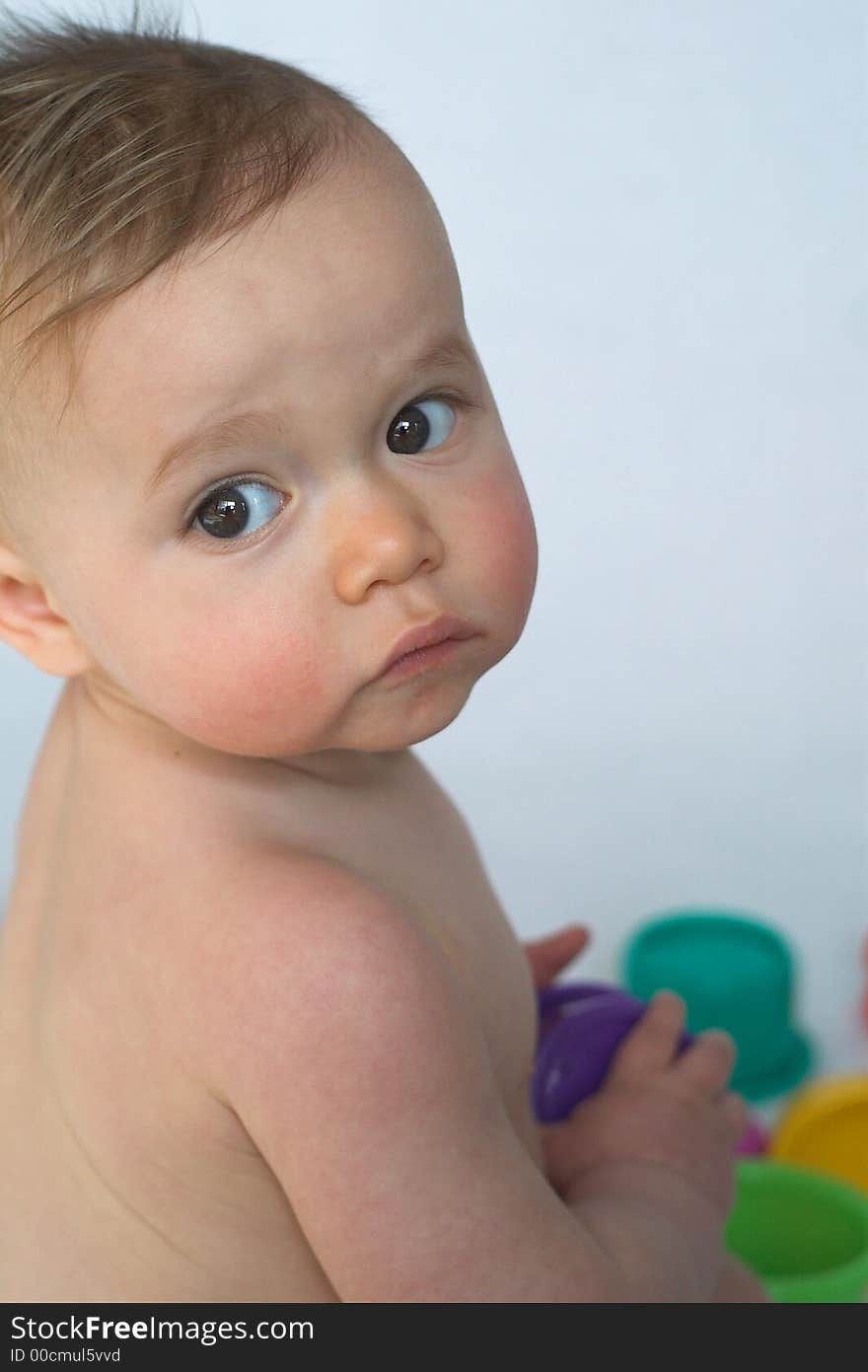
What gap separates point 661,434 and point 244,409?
1119mm

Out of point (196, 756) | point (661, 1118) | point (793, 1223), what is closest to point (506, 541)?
point (196, 756)

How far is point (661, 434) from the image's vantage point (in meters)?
1.78

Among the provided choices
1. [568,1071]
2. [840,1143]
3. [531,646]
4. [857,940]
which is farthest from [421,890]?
[531,646]

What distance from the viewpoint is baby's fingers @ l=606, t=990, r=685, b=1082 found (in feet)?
3.32

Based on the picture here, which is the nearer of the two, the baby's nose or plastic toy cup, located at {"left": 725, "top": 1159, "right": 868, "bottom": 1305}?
the baby's nose

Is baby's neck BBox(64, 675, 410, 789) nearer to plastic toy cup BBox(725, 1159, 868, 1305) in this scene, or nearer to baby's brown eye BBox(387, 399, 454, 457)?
baby's brown eye BBox(387, 399, 454, 457)

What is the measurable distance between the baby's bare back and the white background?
0.76 meters

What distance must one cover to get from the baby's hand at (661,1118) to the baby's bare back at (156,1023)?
0.26 ft

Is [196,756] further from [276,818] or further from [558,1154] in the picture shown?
[558,1154]

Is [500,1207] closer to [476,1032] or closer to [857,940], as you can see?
[476,1032]

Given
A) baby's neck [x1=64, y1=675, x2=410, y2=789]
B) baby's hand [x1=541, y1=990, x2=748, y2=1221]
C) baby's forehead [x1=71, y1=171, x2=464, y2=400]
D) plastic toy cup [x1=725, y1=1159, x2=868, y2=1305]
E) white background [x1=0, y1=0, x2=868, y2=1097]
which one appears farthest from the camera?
white background [x1=0, y1=0, x2=868, y2=1097]

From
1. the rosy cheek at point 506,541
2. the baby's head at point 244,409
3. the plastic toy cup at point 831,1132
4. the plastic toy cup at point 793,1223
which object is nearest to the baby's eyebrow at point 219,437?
the baby's head at point 244,409

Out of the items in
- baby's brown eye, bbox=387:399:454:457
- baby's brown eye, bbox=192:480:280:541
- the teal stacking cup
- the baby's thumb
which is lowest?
the teal stacking cup

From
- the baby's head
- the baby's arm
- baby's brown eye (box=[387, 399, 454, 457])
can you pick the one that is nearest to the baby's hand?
the baby's arm
